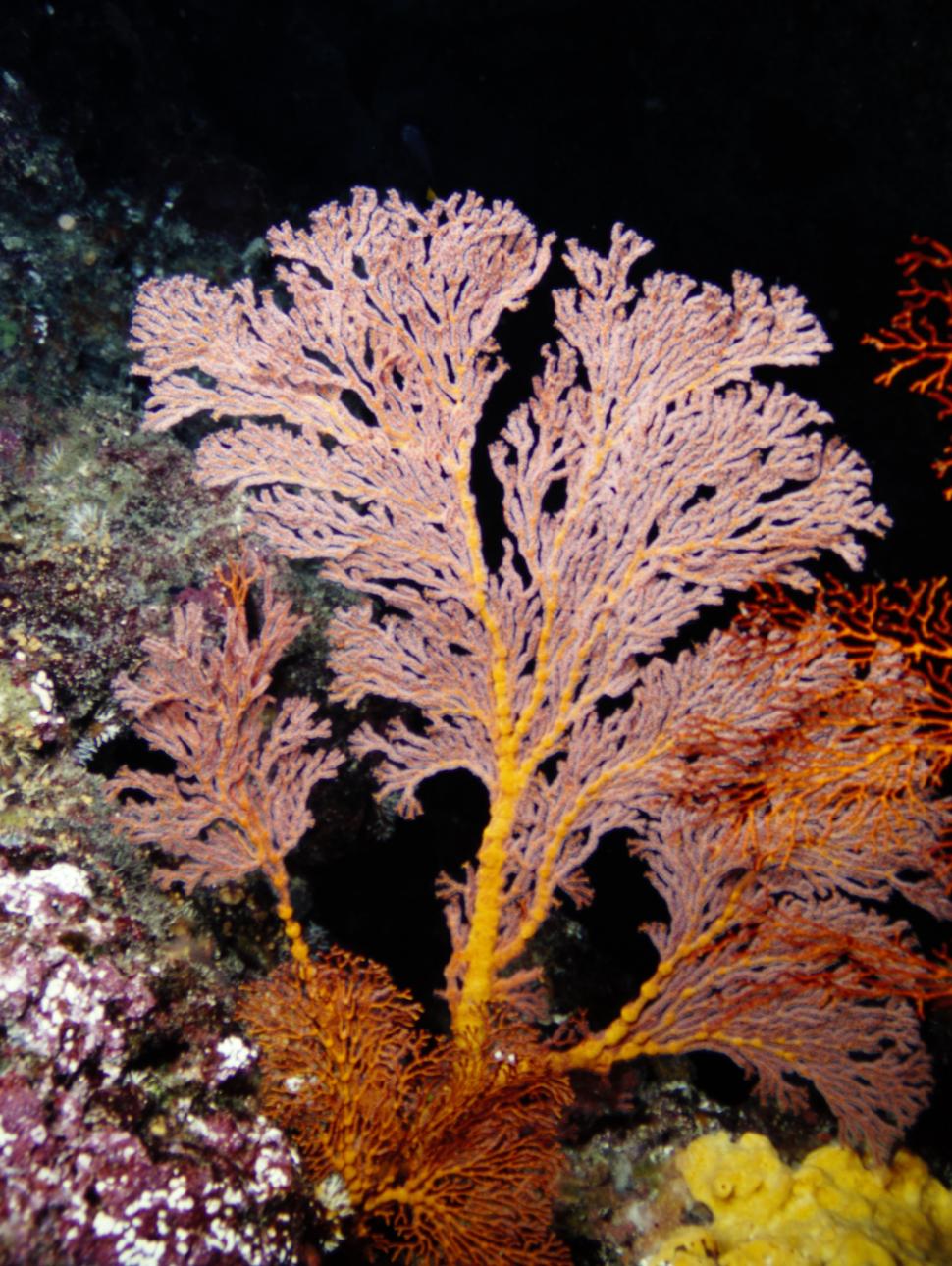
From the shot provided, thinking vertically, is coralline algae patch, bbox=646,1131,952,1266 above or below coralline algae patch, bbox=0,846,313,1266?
below

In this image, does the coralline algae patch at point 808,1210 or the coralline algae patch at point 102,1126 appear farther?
the coralline algae patch at point 808,1210

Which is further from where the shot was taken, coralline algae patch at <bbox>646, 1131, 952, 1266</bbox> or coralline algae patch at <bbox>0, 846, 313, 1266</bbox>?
coralline algae patch at <bbox>646, 1131, 952, 1266</bbox>

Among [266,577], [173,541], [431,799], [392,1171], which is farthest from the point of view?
[431,799]

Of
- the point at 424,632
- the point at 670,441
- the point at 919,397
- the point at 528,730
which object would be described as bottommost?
the point at 528,730

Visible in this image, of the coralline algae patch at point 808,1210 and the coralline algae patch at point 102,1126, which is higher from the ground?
the coralline algae patch at point 102,1126

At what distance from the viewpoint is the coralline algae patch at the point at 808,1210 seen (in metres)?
3.17

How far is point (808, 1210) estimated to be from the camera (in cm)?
339

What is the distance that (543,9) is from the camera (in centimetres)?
602

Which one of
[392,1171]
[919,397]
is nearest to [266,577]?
[392,1171]

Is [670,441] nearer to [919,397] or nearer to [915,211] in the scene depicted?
[919,397]

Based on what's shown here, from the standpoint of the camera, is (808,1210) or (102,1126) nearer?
(102,1126)

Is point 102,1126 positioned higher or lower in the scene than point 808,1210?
higher

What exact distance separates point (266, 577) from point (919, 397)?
4.14m

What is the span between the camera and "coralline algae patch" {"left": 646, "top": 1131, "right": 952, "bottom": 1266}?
3174 mm
